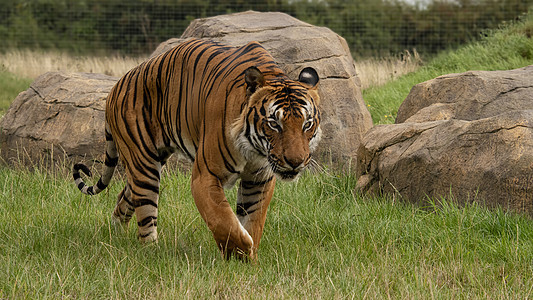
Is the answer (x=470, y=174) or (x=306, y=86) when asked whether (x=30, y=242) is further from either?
(x=470, y=174)

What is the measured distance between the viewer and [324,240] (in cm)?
418

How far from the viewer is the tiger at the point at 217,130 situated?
326 cm

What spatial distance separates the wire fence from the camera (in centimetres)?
1938

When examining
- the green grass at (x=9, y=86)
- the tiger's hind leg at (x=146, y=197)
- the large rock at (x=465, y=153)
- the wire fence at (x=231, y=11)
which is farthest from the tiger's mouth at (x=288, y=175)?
the wire fence at (x=231, y=11)

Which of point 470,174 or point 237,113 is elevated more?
point 237,113

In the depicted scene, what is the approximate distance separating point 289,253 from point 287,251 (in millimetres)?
112

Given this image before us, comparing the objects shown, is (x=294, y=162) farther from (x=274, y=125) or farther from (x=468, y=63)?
(x=468, y=63)

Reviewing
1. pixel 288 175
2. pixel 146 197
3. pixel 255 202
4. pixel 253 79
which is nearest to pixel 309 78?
pixel 253 79

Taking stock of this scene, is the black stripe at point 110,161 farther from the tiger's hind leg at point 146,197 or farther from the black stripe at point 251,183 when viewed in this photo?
the black stripe at point 251,183

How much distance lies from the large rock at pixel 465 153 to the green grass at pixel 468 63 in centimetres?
289

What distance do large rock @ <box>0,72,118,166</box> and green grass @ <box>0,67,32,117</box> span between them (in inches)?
190

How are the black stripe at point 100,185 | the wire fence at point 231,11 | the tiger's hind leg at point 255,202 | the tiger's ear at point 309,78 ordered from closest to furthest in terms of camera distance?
1. the tiger's ear at point 309,78
2. the tiger's hind leg at point 255,202
3. the black stripe at point 100,185
4. the wire fence at point 231,11

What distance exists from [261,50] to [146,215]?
4.23 feet

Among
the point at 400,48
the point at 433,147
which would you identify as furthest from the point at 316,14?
the point at 433,147
